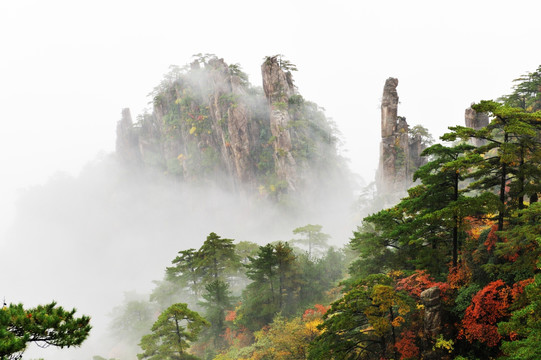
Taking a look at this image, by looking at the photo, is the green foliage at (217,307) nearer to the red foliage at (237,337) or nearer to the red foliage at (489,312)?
the red foliage at (237,337)

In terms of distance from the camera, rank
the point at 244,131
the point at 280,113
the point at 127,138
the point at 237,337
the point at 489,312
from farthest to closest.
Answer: the point at 127,138 → the point at 244,131 → the point at 280,113 → the point at 237,337 → the point at 489,312

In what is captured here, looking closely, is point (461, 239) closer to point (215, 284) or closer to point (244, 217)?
point (215, 284)

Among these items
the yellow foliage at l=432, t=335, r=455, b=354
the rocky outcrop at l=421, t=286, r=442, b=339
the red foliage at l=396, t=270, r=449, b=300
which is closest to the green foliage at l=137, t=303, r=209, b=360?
the red foliage at l=396, t=270, r=449, b=300

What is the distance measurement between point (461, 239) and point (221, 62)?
172 ft

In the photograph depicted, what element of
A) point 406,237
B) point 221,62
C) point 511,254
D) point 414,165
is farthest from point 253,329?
point 221,62

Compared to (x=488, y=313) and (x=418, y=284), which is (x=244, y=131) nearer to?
(x=418, y=284)

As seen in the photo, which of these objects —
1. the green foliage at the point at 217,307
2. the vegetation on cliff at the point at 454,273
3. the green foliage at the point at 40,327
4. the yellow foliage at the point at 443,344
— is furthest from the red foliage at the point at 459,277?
the green foliage at the point at 217,307

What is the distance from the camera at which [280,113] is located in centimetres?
4956

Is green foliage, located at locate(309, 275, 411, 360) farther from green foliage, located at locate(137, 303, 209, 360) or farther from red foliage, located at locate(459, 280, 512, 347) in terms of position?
green foliage, located at locate(137, 303, 209, 360)

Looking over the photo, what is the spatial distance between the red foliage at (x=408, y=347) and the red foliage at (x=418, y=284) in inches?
63.7

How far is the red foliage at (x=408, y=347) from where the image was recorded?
1088 centimetres

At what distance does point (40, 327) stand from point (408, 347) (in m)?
11.5

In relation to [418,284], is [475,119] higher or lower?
higher

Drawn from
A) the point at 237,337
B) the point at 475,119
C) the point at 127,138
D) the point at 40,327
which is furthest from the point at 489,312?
the point at 127,138
